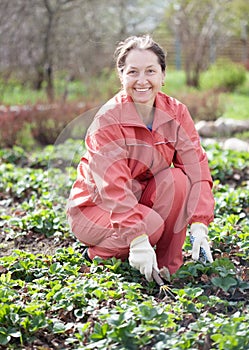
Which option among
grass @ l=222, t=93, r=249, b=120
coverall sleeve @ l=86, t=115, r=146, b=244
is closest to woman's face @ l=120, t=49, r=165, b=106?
coverall sleeve @ l=86, t=115, r=146, b=244

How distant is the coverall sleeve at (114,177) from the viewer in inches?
117

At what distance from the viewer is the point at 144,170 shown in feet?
10.8

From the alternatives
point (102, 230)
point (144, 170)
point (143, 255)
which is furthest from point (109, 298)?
point (144, 170)

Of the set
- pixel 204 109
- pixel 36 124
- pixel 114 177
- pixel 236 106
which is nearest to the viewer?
pixel 114 177

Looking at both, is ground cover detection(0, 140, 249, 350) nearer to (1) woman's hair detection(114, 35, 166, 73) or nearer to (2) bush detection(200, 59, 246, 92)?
(1) woman's hair detection(114, 35, 166, 73)

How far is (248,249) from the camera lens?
353cm

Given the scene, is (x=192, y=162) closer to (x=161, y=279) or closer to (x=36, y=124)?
(x=161, y=279)

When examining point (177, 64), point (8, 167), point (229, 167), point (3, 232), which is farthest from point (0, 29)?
point (177, 64)

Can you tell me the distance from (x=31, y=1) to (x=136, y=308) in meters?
10.1

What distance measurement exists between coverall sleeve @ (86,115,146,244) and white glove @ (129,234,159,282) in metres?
0.03

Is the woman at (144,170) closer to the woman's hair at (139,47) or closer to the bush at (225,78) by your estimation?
the woman's hair at (139,47)

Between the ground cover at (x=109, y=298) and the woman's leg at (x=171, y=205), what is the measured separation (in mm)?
126

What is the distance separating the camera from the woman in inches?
123

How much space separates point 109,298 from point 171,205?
65 centimetres
